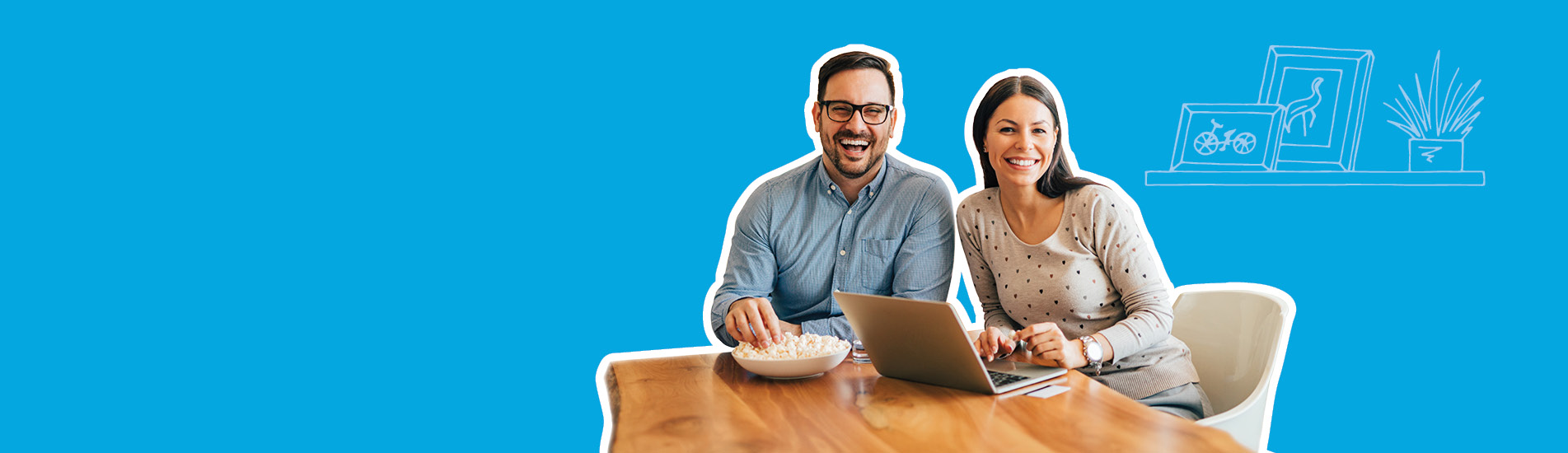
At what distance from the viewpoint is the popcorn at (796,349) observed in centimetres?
209

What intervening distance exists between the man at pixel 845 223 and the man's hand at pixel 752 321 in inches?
8.0

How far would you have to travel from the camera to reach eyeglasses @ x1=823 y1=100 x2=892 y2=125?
2.67 metres

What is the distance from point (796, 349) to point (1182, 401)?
0.96 m

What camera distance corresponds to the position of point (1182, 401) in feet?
7.70

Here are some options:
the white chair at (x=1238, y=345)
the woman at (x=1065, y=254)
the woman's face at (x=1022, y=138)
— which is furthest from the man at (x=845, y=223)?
the white chair at (x=1238, y=345)

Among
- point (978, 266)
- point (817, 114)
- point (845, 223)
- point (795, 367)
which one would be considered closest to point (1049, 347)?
point (978, 266)

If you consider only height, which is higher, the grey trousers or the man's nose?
the man's nose

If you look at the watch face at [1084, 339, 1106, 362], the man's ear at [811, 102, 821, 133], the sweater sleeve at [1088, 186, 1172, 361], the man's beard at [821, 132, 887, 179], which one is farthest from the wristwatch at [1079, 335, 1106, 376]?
the man's ear at [811, 102, 821, 133]

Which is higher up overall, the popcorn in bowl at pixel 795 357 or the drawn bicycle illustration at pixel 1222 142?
the drawn bicycle illustration at pixel 1222 142

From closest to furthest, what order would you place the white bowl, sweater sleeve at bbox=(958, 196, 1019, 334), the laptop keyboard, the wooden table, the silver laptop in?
the wooden table → the silver laptop → the laptop keyboard → the white bowl → sweater sleeve at bbox=(958, 196, 1019, 334)

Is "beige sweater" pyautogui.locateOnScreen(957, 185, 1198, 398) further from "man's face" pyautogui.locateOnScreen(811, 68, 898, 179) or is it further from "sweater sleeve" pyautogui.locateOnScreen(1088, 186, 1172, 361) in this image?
"man's face" pyautogui.locateOnScreen(811, 68, 898, 179)

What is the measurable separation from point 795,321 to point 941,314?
1032 millimetres

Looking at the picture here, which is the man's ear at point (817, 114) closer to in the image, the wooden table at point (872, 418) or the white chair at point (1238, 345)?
the wooden table at point (872, 418)

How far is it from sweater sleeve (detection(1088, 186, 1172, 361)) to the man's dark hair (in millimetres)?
668
